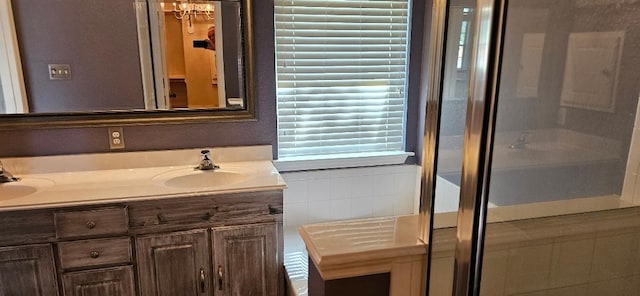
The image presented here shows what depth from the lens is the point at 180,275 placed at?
200cm

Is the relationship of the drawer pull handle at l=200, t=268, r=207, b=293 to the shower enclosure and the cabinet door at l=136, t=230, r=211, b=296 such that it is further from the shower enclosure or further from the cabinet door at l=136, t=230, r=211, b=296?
the shower enclosure

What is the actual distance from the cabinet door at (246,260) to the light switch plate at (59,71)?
1.11 meters

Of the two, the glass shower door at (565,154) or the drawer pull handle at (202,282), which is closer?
the glass shower door at (565,154)

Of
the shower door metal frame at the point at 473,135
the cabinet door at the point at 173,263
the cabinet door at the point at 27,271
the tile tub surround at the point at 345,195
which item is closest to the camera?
the shower door metal frame at the point at 473,135

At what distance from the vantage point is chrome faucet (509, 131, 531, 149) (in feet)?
3.22

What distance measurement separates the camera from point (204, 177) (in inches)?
89.8

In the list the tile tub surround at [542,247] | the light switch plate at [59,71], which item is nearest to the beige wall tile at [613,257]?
the tile tub surround at [542,247]

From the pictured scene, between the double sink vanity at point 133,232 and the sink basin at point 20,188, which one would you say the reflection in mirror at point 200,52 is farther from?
the sink basin at point 20,188

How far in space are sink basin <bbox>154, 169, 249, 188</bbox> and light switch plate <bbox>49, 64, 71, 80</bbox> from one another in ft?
2.29

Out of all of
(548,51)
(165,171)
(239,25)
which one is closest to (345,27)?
(239,25)

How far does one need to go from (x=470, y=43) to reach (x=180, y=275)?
1688 mm

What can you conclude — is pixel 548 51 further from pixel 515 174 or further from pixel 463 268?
pixel 463 268

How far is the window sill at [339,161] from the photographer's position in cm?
257

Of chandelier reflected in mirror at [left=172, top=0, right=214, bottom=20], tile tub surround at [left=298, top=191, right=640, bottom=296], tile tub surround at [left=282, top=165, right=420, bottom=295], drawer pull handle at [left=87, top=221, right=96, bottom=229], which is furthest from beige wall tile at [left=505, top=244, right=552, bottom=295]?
chandelier reflected in mirror at [left=172, top=0, right=214, bottom=20]
